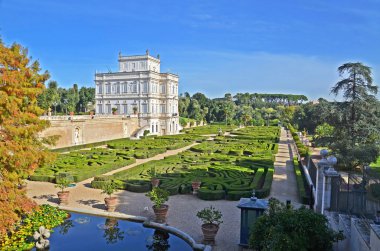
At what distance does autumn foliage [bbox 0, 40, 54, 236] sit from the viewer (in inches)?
379

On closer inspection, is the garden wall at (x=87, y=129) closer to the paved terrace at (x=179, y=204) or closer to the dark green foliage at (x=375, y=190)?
the paved terrace at (x=179, y=204)

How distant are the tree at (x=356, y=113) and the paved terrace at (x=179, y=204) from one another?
4208mm

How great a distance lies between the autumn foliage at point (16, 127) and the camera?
31.6 feet

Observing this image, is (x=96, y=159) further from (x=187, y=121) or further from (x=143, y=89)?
(x=187, y=121)

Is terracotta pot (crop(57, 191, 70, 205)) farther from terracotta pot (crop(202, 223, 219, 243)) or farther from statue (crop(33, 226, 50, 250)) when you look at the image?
terracotta pot (crop(202, 223, 219, 243))

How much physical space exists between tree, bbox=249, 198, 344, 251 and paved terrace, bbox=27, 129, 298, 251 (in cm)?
245

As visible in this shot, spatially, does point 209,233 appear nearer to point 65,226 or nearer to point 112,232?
point 112,232

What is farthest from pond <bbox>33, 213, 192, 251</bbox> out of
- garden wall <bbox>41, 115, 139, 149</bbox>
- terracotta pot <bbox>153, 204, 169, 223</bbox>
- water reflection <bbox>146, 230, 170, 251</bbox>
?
garden wall <bbox>41, 115, 139, 149</bbox>

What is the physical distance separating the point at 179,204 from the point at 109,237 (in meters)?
4.01

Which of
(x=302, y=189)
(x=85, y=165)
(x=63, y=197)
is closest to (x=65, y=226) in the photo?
(x=63, y=197)

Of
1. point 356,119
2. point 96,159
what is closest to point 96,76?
point 96,159

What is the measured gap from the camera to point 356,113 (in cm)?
2161

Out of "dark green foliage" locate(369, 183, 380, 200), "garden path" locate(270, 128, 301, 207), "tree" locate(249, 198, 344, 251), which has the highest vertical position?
"dark green foliage" locate(369, 183, 380, 200)

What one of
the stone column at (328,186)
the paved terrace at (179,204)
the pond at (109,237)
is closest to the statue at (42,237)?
the pond at (109,237)
